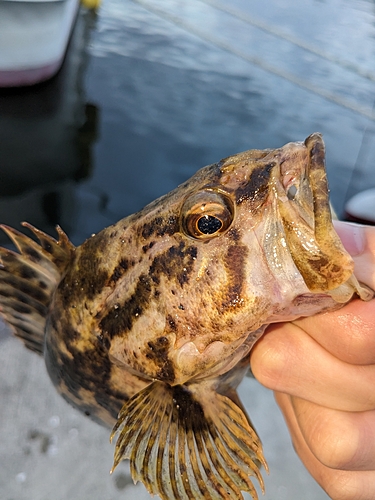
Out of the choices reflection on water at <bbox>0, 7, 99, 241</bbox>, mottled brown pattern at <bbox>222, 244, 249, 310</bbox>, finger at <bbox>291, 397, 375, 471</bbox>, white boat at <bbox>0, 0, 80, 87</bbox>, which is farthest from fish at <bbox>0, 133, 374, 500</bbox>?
white boat at <bbox>0, 0, 80, 87</bbox>

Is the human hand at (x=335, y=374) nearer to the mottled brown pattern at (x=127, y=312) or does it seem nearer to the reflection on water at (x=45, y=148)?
the mottled brown pattern at (x=127, y=312)

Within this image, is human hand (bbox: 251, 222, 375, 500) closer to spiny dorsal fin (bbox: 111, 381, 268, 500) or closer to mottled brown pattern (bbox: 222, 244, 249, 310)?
spiny dorsal fin (bbox: 111, 381, 268, 500)

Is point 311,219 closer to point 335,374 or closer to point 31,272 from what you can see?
point 335,374

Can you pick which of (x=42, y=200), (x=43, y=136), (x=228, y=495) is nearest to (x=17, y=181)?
(x=42, y=200)

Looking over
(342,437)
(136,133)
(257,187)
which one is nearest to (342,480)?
(342,437)

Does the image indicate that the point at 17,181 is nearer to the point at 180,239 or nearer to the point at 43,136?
the point at 43,136

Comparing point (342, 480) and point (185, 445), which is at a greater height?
point (185, 445)

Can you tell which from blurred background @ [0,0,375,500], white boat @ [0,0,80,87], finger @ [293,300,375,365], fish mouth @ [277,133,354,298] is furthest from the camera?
white boat @ [0,0,80,87]
